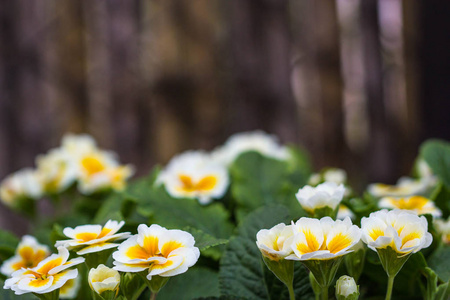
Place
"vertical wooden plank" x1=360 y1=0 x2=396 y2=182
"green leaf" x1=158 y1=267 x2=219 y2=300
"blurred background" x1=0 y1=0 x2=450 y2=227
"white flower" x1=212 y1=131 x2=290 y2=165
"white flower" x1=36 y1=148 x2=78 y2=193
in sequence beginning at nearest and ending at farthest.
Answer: "green leaf" x1=158 y1=267 x2=219 y2=300 → "white flower" x1=36 y1=148 x2=78 y2=193 → "white flower" x1=212 y1=131 x2=290 y2=165 → "blurred background" x1=0 y1=0 x2=450 y2=227 → "vertical wooden plank" x1=360 y1=0 x2=396 y2=182

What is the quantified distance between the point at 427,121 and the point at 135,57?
53.6 inches

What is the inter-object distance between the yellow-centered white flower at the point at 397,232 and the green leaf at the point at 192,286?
0.17 m

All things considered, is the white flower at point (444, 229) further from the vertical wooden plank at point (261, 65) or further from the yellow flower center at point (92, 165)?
the vertical wooden plank at point (261, 65)

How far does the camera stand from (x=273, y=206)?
19.7 inches

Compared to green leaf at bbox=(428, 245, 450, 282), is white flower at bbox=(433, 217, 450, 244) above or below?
above

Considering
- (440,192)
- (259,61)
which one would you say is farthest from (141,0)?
(440,192)

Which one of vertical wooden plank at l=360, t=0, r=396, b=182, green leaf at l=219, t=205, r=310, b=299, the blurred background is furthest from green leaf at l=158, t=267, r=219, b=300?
vertical wooden plank at l=360, t=0, r=396, b=182

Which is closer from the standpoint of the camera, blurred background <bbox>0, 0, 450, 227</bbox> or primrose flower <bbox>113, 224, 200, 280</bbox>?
primrose flower <bbox>113, 224, 200, 280</bbox>

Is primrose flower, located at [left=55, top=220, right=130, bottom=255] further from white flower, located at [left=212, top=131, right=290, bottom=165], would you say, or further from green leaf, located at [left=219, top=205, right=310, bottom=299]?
white flower, located at [left=212, top=131, right=290, bottom=165]

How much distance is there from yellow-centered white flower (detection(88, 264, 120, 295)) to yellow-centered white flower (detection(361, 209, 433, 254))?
0.19 meters

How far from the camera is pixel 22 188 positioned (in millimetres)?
792

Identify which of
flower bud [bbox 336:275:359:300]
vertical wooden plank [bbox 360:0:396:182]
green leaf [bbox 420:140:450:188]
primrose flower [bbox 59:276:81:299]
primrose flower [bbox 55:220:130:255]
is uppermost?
vertical wooden plank [bbox 360:0:396:182]

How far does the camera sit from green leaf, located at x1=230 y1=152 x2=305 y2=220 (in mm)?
642

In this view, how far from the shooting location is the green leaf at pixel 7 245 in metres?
0.56
